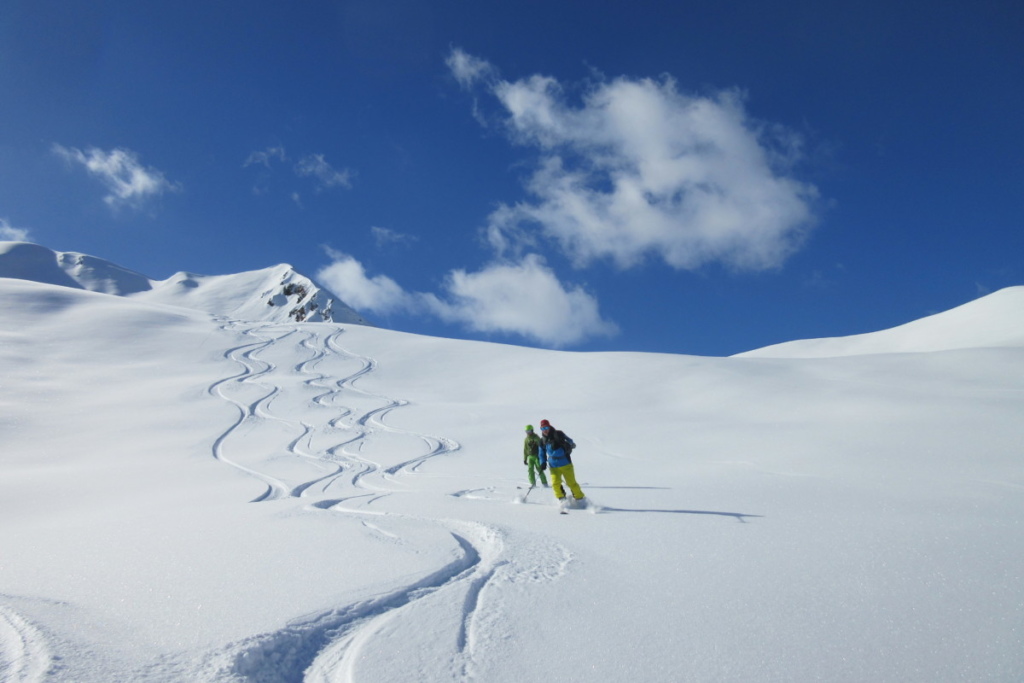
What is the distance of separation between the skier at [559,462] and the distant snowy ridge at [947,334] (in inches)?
1728

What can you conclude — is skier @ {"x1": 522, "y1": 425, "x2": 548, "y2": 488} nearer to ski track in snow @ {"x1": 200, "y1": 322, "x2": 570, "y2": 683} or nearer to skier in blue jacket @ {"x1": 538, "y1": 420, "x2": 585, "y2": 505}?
skier in blue jacket @ {"x1": 538, "y1": 420, "x2": 585, "y2": 505}

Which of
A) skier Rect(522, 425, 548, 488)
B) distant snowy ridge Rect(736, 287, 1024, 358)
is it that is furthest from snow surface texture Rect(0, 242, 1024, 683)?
distant snowy ridge Rect(736, 287, 1024, 358)

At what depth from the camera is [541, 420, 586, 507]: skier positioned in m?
8.88

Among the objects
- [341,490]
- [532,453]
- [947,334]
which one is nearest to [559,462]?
[532,453]

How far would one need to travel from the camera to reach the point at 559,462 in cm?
905

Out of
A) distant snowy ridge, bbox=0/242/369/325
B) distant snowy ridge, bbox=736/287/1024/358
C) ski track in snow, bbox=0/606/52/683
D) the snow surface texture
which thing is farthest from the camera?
distant snowy ridge, bbox=0/242/369/325

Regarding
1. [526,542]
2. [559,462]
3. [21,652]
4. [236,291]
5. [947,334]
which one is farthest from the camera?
[236,291]

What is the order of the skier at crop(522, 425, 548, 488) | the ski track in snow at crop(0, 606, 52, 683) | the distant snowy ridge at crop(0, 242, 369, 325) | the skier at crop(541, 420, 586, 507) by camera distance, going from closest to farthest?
1. the ski track in snow at crop(0, 606, 52, 683)
2. the skier at crop(541, 420, 586, 507)
3. the skier at crop(522, 425, 548, 488)
4. the distant snowy ridge at crop(0, 242, 369, 325)

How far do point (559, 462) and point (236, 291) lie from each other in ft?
629

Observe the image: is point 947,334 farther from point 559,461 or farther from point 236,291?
point 236,291

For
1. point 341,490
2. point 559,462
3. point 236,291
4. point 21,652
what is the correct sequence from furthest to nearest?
point 236,291, point 341,490, point 559,462, point 21,652

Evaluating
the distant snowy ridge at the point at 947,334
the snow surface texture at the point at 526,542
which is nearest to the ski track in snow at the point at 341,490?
the snow surface texture at the point at 526,542

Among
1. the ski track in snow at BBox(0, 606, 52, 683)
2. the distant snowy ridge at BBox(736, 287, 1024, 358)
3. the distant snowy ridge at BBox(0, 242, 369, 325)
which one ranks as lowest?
the ski track in snow at BBox(0, 606, 52, 683)

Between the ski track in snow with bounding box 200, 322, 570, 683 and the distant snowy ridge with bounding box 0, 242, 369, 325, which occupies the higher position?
the distant snowy ridge with bounding box 0, 242, 369, 325
